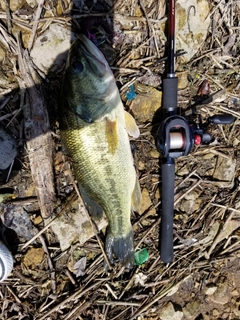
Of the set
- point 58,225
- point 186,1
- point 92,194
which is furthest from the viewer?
point 58,225

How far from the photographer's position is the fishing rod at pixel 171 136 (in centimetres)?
273

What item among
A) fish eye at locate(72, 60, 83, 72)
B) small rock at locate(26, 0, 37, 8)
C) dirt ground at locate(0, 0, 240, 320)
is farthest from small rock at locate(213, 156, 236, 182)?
small rock at locate(26, 0, 37, 8)

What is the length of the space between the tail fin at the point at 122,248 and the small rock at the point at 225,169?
3.05ft

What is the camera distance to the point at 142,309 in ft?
10.7

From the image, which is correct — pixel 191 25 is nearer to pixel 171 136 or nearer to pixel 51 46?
pixel 171 136

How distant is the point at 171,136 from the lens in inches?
107

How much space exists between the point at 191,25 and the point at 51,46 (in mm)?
1119

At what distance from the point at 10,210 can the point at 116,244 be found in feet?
3.04

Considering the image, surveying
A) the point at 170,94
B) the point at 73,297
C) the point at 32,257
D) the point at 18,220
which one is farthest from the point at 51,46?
the point at 73,297

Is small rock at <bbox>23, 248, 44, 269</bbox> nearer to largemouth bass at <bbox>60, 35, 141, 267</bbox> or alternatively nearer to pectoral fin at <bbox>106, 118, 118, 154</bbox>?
largemouth bass at <bbox>60, 35, 141, 267</bbox>

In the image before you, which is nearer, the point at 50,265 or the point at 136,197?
the point at 136,197

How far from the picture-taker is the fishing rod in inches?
108

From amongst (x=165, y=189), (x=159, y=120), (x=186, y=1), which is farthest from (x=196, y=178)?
(x=186, y=1)

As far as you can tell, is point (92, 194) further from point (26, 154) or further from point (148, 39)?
point (148, 39)
